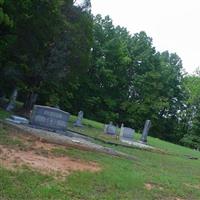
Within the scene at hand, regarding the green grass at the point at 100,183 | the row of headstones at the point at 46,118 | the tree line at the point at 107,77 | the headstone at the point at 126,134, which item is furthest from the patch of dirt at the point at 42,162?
the headstone at the point at 126,134

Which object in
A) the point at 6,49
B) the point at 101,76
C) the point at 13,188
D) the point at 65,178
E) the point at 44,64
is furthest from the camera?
the point at 101,76

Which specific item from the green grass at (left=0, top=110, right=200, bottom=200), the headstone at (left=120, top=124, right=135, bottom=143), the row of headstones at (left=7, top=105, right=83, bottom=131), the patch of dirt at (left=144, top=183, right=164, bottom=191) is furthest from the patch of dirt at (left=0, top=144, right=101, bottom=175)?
the headstone at (left=120, top=124, right=135, bottom=143)

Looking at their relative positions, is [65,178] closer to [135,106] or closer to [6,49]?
[6,49]

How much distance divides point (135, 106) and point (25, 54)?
30.2 meters

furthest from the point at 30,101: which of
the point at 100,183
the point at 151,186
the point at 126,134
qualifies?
the point at 100,183

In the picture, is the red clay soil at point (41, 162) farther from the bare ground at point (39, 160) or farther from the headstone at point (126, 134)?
the headstone at point (126, 134)

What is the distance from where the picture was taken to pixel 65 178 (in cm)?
966

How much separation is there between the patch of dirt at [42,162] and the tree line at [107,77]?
1233 cm

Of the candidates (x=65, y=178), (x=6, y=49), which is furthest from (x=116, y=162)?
(x=6, y=49)

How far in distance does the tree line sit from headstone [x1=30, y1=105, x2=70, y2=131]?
575 centimetres

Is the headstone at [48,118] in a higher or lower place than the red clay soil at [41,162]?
higher

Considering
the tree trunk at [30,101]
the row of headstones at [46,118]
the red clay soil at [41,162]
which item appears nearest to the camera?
the red clay soil at [41,162]

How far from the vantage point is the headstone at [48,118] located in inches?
691

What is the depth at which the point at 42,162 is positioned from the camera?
10656 mm
